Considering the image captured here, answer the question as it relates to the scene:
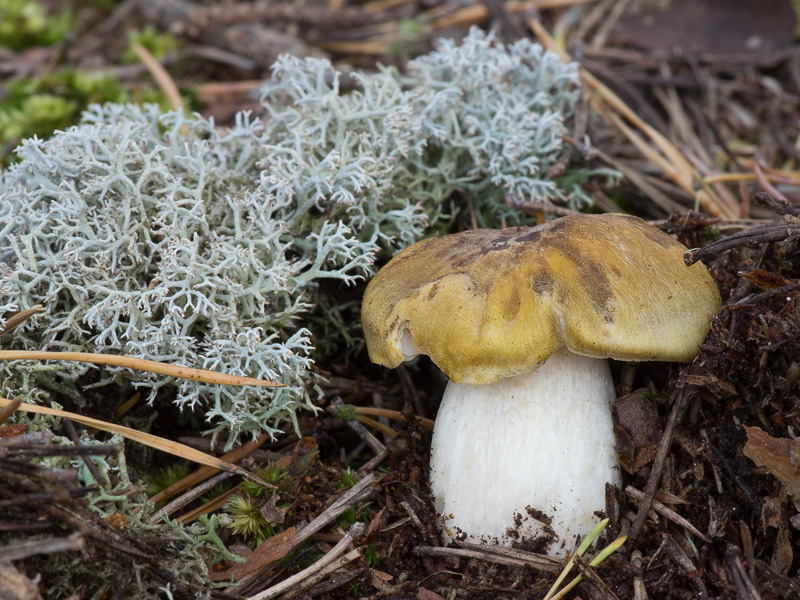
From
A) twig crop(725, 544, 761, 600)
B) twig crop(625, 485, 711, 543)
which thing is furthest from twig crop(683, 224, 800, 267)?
twig crop(725, 544, 761, 600)

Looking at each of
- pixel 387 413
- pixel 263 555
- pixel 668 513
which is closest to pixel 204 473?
pixel 263 555

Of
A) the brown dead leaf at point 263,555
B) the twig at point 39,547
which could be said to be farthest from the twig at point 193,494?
the twig at point 39,547

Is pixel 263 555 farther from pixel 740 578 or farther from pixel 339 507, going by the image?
pixel 740 578

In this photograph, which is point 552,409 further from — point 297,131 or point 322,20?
point 322,20

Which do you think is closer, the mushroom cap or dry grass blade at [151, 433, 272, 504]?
the mushroom cap

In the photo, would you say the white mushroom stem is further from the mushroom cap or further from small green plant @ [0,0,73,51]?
small green plant @ [0,0,73,51]

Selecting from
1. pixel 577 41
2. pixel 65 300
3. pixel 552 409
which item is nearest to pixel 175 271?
pixel 65 300

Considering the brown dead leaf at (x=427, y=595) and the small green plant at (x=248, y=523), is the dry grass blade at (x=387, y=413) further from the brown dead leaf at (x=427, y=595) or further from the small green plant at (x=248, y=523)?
the brown dead leaf at (x=427, y=595)
